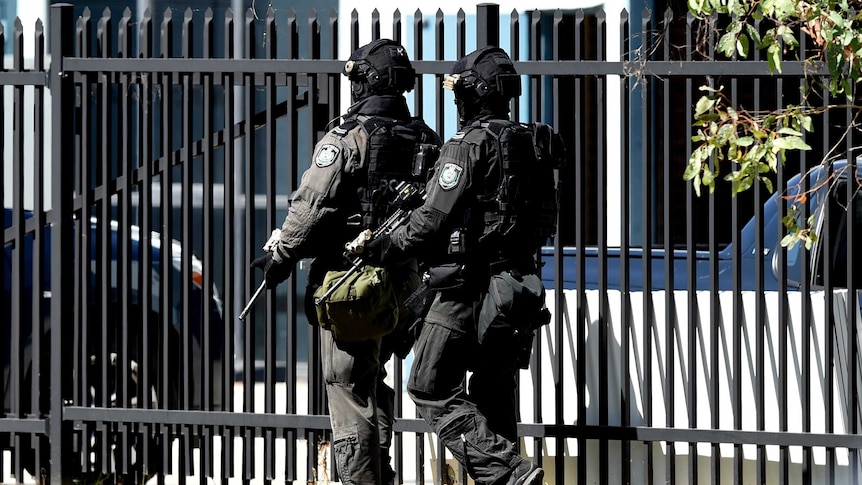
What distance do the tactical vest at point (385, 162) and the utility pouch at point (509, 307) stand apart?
50 centimetres

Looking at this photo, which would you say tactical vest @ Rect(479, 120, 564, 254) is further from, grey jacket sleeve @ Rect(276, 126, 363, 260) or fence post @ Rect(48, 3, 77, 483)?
fence post @ Rect(48, 3, 77, 483)

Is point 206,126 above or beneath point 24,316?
above

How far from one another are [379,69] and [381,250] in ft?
2.37

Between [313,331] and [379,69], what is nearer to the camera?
[379,69]

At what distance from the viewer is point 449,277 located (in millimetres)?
5086

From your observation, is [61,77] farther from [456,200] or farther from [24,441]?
[456,200]

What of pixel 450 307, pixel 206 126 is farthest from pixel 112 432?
pixel 450 307

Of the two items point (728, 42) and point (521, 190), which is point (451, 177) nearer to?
point (521, 190)

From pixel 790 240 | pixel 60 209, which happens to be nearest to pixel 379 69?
pixel 790 240

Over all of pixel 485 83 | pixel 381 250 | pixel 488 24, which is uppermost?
pixel 488 24

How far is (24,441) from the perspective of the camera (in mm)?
6457

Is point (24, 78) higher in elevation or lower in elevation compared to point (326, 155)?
higher

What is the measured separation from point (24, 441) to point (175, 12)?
16.4ft

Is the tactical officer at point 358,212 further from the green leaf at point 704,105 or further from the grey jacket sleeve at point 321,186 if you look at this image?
the green leaf at point 704,105
